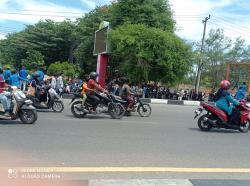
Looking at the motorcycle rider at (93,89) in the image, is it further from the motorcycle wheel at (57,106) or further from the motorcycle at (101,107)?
the motorcycle wheel at (57,106)

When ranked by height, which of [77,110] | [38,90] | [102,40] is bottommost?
[77,110]

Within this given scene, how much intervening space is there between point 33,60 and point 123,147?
1874 inches

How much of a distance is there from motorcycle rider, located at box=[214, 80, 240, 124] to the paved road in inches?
22.2

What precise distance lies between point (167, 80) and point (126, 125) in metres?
17.3

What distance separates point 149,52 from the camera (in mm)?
26750

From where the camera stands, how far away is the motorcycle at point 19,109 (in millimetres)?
10523

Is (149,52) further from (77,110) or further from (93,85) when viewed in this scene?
(77,110)

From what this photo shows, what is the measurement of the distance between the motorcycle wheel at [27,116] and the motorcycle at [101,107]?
99.4 inches

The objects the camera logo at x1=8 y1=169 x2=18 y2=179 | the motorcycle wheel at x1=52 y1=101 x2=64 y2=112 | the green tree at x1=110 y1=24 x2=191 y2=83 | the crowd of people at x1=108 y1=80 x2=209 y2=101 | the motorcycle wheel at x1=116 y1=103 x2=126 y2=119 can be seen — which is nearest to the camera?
the camera logo at x1=8 y1=169 x2=18 y2=179

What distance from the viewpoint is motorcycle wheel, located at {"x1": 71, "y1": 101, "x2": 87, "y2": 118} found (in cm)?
1317

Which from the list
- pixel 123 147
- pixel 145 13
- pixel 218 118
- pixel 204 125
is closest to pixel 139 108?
pixel 204 125

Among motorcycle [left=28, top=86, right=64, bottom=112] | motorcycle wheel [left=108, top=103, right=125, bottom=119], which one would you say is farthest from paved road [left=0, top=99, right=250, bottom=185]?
motorcycle [left=28, top=86, right=64, bottom=112]

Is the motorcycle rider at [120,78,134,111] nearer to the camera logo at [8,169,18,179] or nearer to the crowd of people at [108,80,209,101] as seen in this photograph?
the camera logo at [8,169,18,179]

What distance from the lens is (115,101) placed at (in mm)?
A: 13555
